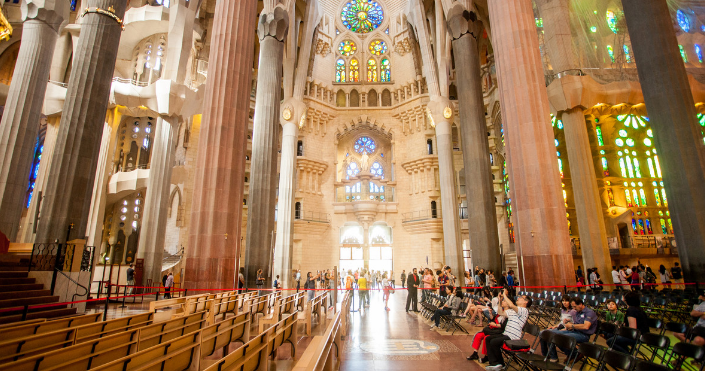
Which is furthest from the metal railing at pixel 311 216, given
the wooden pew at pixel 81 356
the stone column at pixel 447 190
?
the wooden pew at pixel 81 356

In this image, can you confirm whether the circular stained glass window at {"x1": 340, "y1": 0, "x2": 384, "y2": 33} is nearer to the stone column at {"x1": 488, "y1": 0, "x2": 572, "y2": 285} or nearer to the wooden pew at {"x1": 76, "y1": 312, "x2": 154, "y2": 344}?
the stone column at {"x1": 488, "y1": 0, "x2": 572, "y2": 285}

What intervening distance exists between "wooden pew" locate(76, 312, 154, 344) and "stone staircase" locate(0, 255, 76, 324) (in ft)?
12.2

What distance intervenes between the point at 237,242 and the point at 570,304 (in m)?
8.91

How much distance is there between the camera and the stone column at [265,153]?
53.8ft

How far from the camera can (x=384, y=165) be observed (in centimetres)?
3152

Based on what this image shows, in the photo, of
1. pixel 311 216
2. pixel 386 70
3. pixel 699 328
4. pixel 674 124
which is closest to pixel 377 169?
pixel 311 216

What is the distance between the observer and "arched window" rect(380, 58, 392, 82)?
32.4m

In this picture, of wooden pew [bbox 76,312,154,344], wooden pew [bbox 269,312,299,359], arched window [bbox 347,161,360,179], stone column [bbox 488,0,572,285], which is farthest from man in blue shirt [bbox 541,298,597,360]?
arched window [bbox 347,161,360,179]

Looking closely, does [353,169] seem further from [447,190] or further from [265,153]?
[265,153]

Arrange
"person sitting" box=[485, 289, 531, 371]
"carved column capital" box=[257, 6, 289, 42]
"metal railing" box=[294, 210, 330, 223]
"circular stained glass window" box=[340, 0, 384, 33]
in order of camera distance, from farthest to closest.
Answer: "circular stained glass window" box=[340, 0, 384, 33], "metal railing" box=[294, 210, 330, 223], "carved column capital" box=[257, 6, 289, 42], "person sitting" box=[485, 289, 531, 371]

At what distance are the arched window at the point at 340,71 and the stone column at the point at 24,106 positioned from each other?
2122 centimetres

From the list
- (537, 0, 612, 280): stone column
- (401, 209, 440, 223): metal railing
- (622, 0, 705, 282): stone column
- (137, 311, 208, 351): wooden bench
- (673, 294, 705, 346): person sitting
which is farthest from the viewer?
(401, 209, 440, 223): metal railing

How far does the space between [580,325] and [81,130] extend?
44.1 ft

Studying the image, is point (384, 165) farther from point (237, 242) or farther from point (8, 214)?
point (8, 214)
